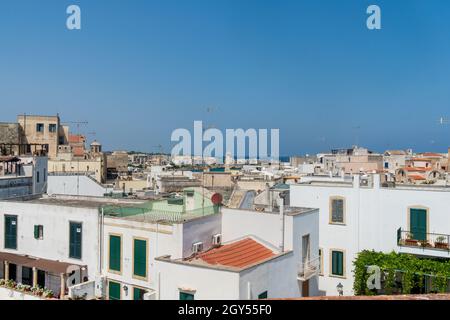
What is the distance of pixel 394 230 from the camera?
1527 centimetres

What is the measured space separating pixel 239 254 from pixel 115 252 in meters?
3.63

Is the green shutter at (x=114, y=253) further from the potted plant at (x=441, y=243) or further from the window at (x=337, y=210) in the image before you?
the potted plant at (x=441, y=243)

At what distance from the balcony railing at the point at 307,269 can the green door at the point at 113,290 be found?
191 inches

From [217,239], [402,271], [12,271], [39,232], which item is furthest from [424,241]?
[12,271]

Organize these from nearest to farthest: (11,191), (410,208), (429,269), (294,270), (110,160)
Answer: (294,270) < (429,269) < (410,208) < (11,191) < (110,160)

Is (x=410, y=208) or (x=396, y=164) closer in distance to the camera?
(x=410, y=208)

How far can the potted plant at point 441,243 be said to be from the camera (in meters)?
14.2

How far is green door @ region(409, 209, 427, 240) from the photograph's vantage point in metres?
14.7

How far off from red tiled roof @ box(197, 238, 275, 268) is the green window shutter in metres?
1.62

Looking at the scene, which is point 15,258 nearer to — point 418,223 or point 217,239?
point 217,239

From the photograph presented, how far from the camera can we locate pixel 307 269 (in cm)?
1113
